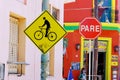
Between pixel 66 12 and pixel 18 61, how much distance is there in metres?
14.7

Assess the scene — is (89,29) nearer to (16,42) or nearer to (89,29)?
(89,29)

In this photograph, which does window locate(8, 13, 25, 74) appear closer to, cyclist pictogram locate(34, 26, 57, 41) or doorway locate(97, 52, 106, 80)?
cyclist pictogram locate(34, 26, 57, 41)

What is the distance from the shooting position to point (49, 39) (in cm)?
1121

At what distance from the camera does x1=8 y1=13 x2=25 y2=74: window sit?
555 inches

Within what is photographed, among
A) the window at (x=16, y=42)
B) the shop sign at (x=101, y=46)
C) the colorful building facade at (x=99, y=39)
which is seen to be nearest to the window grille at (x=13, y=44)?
the window at (x=16, y=42)

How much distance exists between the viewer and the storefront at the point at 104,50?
28.4m

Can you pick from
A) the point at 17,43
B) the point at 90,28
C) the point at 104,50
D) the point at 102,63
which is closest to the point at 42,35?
the point at 17,43

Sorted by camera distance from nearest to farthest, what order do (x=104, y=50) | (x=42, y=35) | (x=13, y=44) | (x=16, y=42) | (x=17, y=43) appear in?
(x=42, y=35) < (x=13, y=44) < (x=16, y=42) < (x=17, y=43) < (x=104, y=50)

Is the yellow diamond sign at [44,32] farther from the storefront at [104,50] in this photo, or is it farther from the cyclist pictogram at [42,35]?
the storefront at [104,50]

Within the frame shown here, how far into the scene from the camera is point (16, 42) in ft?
47.9

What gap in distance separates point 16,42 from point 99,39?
14890 mm

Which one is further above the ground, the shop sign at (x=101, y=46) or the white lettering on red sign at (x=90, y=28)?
the white lettering on red sign at (x=90, y=28)

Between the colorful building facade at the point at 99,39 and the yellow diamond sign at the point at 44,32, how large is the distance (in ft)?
55.7

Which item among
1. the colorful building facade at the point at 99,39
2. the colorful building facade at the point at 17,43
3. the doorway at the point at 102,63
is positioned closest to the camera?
the colorful building facade at the point at 17,43
